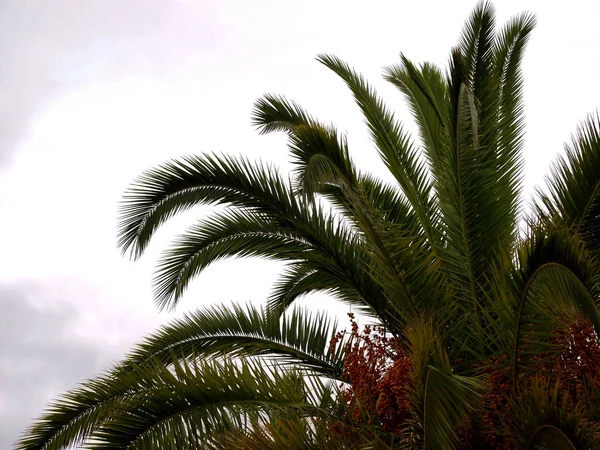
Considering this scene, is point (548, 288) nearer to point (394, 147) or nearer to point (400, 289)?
point (400, 289)

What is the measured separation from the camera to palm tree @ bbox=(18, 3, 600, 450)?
4.54 meters

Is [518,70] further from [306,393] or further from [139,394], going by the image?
[139,394]

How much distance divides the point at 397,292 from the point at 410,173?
248 centimetres

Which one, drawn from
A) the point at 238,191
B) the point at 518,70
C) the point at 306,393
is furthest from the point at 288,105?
the point at 306,393

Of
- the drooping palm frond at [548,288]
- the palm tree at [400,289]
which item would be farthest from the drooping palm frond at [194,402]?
the drooping palm frond at [548,288]

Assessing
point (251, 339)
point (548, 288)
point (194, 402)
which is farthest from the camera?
point (251, 339)

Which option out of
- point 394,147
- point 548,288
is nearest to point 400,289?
point 548,288

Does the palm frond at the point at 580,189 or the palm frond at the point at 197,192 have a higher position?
the palm frond at the point at 197,192

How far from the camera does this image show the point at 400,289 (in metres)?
5.57

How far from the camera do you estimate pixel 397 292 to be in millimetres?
5602

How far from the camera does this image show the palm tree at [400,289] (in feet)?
14.9

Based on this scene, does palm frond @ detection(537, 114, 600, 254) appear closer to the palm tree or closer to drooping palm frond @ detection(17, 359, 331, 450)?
the palm tree

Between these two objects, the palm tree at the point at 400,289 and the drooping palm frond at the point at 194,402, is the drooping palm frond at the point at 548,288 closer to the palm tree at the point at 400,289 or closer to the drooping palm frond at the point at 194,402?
the palm tree at the point at 400,289

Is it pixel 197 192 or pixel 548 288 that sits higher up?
pixel 197 192
